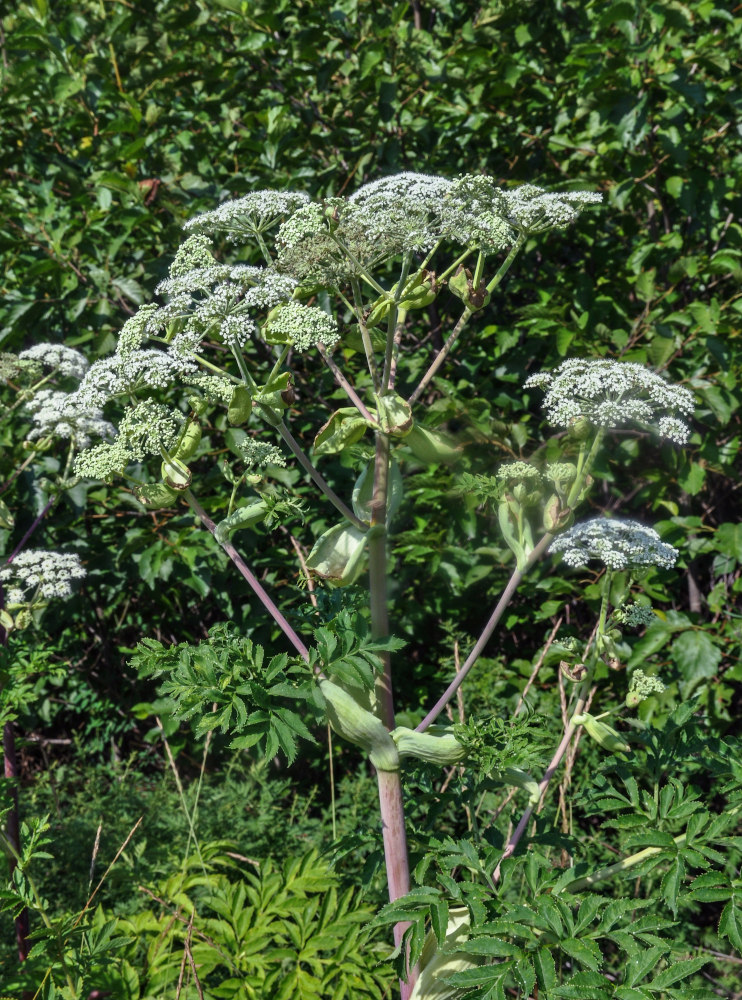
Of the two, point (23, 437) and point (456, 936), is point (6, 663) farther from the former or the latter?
point (23, 437)

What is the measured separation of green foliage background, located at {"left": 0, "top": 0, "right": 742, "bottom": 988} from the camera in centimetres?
340

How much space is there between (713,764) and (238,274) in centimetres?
150

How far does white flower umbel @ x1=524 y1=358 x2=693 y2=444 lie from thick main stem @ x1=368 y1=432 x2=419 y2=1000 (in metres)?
0.41

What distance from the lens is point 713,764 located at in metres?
1.95

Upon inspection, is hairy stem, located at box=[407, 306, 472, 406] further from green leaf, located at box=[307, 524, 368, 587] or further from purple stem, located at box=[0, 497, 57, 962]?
purple stem, located at box=[0, 497, 57, 962]

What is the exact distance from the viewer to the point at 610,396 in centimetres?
187

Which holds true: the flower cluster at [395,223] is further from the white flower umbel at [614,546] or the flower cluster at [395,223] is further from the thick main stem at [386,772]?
the white flower umbel at [614,546]

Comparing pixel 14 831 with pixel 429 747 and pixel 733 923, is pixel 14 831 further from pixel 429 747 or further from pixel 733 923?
pixel 733 923

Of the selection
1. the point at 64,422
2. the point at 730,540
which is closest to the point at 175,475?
the point at 64,422

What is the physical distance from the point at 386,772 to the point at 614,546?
83 centimetres

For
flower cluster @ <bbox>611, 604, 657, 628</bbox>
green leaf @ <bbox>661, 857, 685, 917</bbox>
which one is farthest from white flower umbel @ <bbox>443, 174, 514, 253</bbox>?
green leaf @ <bbox>661, 857, 685, 917</bbox>

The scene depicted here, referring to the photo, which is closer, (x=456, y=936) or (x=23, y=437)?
(x=456, y=936)

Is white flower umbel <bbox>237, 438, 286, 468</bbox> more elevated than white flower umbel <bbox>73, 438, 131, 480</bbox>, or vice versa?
white flower umbel <bbox>73, 438, 131, 480</bbox>

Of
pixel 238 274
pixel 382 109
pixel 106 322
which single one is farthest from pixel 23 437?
pixel 238 274
